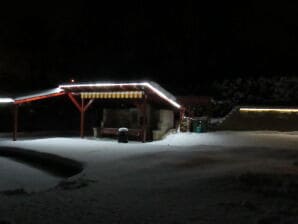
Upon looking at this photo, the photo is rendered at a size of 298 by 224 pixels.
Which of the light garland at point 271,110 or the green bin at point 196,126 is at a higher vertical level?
the light garland at point 271,110

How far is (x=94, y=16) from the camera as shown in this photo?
38469 mm

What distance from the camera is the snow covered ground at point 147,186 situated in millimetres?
7047

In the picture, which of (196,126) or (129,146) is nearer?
(129,146)

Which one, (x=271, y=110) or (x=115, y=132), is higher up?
(x=271, y=110)

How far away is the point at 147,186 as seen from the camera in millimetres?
9773

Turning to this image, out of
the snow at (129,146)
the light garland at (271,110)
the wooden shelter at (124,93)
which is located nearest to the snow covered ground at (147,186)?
the snow at (129,146)

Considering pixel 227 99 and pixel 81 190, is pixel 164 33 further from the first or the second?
pixel 81 190

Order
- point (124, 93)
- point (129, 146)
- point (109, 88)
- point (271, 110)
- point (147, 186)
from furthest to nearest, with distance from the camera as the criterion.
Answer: point (271, 110), point (109, 88), point (124, 93), point (129, 146), point (147, 186)

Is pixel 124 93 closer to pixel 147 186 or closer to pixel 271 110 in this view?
pixel 271 110

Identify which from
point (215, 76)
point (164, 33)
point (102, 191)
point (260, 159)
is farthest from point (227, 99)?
point (102, 191)

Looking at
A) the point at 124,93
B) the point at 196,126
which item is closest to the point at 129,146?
the point at 124,93

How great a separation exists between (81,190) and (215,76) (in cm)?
2468

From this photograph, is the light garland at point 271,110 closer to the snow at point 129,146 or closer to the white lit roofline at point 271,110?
the white lit roofline at point 271,110

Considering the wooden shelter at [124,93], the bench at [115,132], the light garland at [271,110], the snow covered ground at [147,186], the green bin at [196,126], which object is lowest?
the snow covered ground at [147,186]
